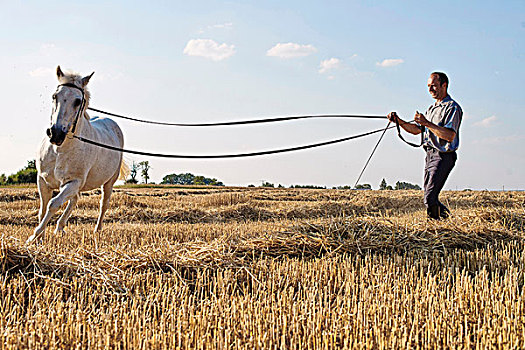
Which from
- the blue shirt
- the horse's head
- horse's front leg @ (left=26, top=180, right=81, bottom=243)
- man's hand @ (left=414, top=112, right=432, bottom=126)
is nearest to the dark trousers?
the blue shirt

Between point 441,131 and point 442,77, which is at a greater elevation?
point 442,77

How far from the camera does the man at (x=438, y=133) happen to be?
5.79 metres

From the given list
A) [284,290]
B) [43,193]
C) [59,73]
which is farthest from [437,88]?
[43,193]

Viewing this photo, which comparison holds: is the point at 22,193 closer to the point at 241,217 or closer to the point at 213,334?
the point at 241,217

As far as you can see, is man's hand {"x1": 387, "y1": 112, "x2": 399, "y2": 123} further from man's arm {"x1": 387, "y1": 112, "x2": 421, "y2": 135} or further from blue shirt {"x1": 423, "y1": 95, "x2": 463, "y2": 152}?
blue shirt {"x1": 423, "y1": 95, "x2": 463, "y2": 152}

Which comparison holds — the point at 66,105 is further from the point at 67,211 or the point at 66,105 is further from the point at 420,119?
the point at 420,119

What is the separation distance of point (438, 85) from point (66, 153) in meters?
4.99

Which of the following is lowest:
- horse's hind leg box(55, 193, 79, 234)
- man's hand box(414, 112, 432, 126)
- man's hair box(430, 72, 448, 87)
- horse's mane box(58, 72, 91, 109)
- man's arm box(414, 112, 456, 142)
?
horse's hind leg box(55, 193, 79, 234)

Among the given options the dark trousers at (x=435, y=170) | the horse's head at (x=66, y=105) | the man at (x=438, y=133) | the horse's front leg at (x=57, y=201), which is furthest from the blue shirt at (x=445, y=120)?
the horse's front leg at (x=57, y=201)

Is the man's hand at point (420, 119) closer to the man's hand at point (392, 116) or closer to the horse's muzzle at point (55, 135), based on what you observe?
the man's hand at point (392, 116)

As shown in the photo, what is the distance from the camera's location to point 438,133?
226 inches

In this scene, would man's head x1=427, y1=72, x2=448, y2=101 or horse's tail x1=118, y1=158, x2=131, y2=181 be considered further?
horse's tail x1=118, y1=158, x2=131, y2=181

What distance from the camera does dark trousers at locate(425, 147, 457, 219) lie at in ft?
19.6

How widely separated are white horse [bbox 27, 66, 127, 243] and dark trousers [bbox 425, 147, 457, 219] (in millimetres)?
4628
